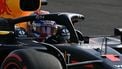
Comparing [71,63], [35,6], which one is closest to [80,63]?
[71,63]

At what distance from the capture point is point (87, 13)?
1667 cm

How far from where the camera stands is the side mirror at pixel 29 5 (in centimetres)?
890

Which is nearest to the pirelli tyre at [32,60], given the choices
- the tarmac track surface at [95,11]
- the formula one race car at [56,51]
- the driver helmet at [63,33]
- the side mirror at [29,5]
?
the formula one race car at [56,51]

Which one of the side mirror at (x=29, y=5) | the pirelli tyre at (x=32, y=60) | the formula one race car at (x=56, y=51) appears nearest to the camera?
the pirelli tyre at (x=32, y=60)

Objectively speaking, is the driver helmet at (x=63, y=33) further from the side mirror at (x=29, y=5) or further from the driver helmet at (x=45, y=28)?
the side mirror at (x=29, y=5)

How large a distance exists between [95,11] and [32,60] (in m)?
10.0

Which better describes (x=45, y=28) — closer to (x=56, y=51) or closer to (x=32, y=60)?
(x=56, y=51)

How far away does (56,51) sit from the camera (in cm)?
721

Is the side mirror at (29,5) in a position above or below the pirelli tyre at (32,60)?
above

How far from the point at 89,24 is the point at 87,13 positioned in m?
1.44

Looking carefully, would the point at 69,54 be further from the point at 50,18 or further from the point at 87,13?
the point at 87,13

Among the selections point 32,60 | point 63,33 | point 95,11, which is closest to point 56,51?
point 32,60

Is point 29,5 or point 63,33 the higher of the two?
point 29,5

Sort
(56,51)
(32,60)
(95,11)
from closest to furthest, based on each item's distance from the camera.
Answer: (32,60), (56,51), (95,11)
